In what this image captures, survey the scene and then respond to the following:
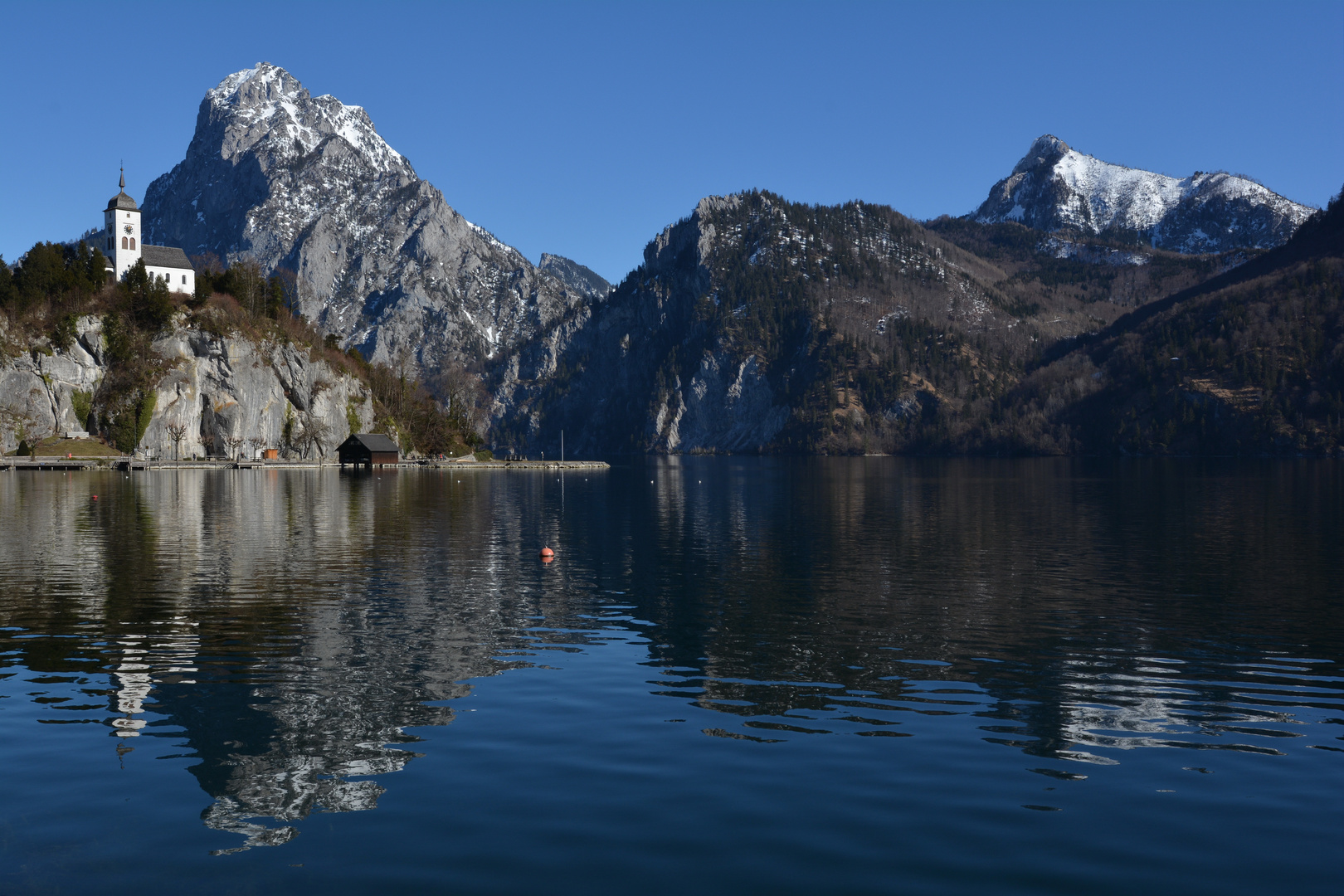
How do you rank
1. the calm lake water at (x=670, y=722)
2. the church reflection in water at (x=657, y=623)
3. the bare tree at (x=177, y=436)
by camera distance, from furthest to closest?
1. the bare tree at (x=177, y=436)
2. the church reflection in water at (x=657, y=623)
3. the calm lake water at (x=670, y=722)

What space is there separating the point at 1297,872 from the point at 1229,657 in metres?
17.2

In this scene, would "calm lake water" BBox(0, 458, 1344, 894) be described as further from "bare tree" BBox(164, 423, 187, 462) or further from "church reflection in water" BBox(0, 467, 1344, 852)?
"bare tree" BBox(164, 423, 187, 462)

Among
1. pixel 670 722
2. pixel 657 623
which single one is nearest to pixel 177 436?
pixel 657 623

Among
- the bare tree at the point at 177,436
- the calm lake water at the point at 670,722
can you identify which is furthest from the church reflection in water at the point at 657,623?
the bare tree at the point at 177,436

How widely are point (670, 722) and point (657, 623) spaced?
13212 mm

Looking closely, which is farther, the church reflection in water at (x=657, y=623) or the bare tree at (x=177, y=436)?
the bare tree at (x=177, y=436)

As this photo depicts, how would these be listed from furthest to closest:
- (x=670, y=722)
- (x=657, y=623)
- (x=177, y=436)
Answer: (x=177, y=436) → (x=657, y=623) → (x=670, y=722)

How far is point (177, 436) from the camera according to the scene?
193m

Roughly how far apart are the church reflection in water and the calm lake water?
200 millimetres

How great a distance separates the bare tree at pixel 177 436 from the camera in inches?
7589

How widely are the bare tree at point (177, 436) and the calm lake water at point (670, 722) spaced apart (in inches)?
5980

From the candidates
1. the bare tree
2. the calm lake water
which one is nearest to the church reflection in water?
the calm lake water

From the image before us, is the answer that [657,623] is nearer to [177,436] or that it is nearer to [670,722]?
[670,722]

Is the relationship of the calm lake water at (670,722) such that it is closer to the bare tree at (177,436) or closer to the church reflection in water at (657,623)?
the church reflection in water at (657,623)
